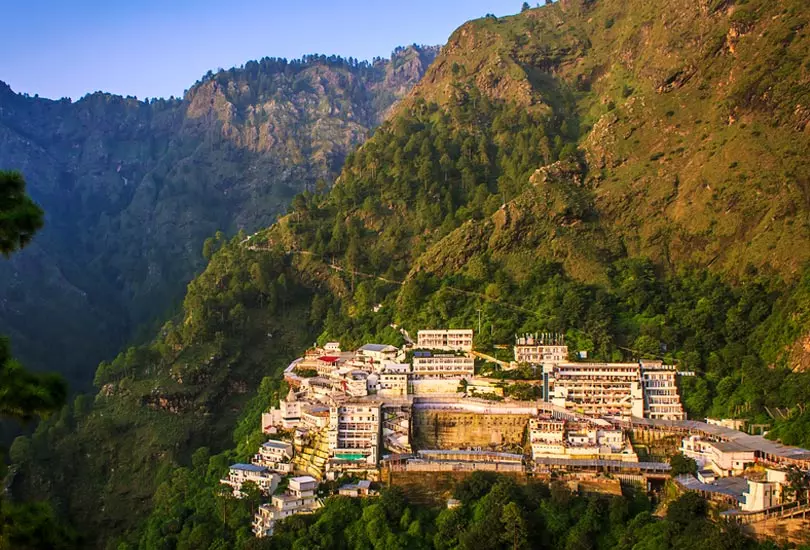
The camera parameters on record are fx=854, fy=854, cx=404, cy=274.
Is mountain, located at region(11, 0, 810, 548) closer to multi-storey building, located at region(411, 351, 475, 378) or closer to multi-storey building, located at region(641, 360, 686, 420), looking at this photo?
multi-storey building, located at region(641, 360, 686, 420)

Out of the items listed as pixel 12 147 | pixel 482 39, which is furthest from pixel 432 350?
pixel 12 147

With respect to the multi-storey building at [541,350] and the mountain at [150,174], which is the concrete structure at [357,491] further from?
the mountain at [150,174]

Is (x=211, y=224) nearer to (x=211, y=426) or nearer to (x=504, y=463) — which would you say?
(x=211, y=426)

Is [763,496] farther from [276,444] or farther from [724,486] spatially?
[276,444]

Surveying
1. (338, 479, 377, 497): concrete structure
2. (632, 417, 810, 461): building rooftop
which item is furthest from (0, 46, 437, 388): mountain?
(632, 417, 810, 461): building rooftop

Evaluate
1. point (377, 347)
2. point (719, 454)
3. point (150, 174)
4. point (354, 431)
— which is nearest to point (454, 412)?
point (354, 431)

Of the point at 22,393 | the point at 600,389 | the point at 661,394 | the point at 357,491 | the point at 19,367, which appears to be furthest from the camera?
the point at 600,389

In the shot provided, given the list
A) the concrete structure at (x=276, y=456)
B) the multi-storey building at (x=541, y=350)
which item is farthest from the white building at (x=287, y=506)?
the multi-storey building at (x=541, y=350)
